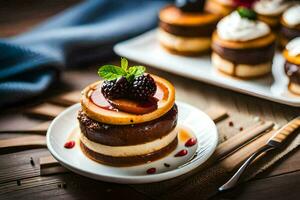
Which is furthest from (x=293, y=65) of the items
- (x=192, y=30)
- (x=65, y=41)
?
(x=65, y=41)

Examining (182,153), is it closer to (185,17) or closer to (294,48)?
(294,48)

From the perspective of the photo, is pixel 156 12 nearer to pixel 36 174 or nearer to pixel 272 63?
pixel 272 63

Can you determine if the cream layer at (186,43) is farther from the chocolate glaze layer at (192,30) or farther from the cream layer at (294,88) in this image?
the cream layer at (294,88)

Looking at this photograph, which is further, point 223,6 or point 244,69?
point 223,6

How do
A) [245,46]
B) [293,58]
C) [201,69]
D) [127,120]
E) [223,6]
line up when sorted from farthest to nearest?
[223,6] < [201,69] < [245,46] < [293,58] < [127,120]

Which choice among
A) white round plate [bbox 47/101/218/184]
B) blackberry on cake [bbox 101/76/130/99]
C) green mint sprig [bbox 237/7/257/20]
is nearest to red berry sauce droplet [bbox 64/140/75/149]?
white round plate [bbox 47/101/218/184]

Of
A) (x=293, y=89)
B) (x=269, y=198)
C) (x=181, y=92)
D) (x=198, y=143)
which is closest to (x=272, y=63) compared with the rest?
(x=293, y=89)
